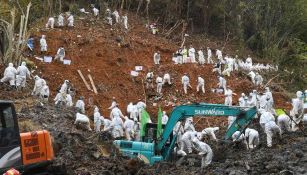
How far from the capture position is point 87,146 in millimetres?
13562

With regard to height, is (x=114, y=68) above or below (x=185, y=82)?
above

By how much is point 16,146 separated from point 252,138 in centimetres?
1031

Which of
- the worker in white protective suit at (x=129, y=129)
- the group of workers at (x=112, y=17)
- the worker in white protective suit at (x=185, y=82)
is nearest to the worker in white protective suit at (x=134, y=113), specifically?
the worker in white protective suit at (x=129, y=129)

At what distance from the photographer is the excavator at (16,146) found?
841cm

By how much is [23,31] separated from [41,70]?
3.27 metres

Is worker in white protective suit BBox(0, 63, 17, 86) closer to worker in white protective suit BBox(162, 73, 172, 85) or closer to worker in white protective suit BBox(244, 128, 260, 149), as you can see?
worker in white protective suit BBox(162, 73, 172, 85)

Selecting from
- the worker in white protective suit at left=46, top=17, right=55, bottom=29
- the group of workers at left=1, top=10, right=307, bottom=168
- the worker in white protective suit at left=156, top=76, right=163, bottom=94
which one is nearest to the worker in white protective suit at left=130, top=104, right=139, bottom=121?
the group of workers at left=1, top=10, right=307, bottom=168

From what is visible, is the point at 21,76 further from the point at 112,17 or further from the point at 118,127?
the point at 112,17

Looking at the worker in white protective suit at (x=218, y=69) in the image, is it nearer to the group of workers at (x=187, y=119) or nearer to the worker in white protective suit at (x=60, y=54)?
the group of workers at (x=187, y=119)

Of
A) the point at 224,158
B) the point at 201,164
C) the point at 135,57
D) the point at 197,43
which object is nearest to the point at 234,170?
the point at 201,164

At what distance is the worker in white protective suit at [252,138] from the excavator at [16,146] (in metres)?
9.44

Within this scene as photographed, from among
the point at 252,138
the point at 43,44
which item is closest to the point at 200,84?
the point at 43,44

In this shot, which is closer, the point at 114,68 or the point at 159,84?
the point at 159,84

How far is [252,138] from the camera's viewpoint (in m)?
17.2
